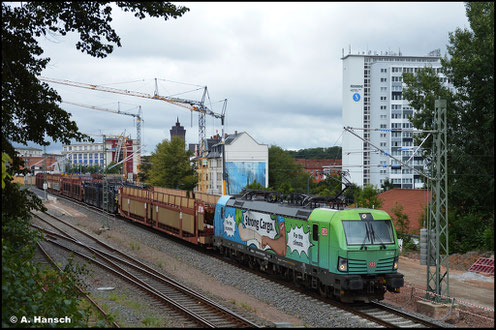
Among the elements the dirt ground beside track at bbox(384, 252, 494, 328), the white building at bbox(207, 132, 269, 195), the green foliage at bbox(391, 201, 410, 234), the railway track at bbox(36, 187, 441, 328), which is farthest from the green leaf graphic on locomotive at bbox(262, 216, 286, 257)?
the white building at bbox(207, 132, 269, 195)

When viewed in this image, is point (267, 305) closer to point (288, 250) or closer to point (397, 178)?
point (288, 250)

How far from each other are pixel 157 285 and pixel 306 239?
634cm

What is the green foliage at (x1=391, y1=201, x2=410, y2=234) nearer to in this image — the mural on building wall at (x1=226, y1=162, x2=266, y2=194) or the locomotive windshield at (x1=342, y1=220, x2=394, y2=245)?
the locomotive windshield at (x1=342, y1=220, x2=394, y2=245)

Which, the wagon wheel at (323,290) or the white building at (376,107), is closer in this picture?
the wagon wheel at (323,290)

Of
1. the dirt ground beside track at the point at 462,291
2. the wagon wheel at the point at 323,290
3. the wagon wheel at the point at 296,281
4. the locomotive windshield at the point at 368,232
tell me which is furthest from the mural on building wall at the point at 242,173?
the locomotive windshield at the point at 368,232

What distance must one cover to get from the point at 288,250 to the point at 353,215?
12.8ft

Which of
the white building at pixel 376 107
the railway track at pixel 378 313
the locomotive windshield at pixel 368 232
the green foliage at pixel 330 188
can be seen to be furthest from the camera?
the white building at pixel 376 107

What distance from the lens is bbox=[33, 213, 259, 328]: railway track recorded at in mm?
14570

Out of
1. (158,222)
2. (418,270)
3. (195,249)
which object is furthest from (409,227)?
(158,222)

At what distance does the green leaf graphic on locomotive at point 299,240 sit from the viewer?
1775 cm

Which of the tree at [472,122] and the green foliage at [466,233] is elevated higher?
the tree at [472,122]

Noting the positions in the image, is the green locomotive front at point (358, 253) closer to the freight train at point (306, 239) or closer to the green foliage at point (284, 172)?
the freight train at point (306, 239)

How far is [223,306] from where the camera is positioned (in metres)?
16.1

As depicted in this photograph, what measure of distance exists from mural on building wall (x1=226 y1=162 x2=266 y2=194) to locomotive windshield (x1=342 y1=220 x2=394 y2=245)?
70737 mm
